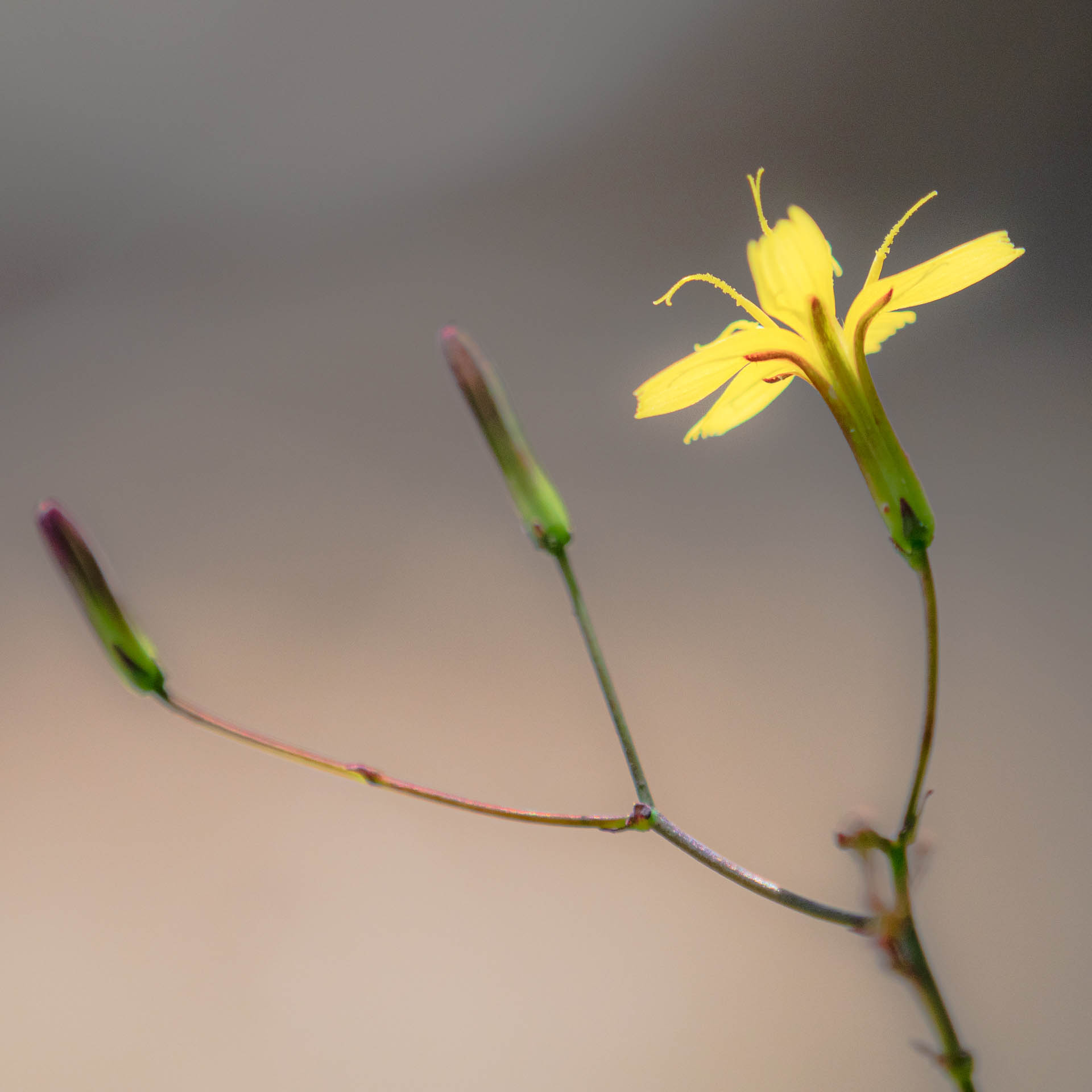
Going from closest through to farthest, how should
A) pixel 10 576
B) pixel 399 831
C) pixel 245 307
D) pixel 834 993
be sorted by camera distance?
pixel 834 993 < pixel 399 831 < pixel 10 576 < pixel 245 307

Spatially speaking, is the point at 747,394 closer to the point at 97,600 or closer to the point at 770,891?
the point at 770,891

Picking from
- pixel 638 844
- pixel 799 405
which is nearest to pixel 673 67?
pixel 799 405

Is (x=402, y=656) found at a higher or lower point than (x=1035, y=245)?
lower

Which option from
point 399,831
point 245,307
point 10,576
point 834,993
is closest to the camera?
point 834,993

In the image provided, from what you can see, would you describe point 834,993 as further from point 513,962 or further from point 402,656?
point 402,656

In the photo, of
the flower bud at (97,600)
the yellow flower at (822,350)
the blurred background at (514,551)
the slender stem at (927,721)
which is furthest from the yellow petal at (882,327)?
the blurred background at (514,551)

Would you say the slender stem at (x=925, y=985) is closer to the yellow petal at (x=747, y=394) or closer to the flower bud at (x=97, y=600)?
the yellow petal at (x=747, y=394)
